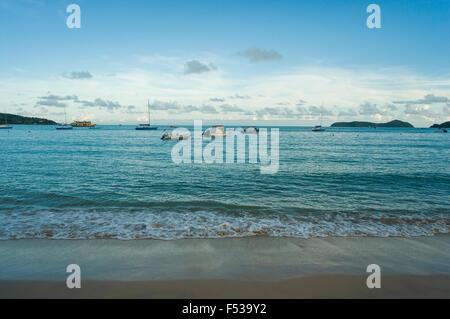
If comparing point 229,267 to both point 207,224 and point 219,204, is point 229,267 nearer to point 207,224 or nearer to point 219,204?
point 207,224

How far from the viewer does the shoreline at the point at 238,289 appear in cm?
548

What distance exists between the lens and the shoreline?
18.0ft

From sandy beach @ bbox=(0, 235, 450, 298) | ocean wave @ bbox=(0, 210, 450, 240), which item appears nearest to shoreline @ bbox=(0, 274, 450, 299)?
sandy beach @ bbox=(0, 235, 450, 298)

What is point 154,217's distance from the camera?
36.2 ft

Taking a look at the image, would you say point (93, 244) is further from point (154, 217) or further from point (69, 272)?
point (154, 217)

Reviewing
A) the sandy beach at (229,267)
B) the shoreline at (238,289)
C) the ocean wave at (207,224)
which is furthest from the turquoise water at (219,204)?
the shoreline at (238,289)

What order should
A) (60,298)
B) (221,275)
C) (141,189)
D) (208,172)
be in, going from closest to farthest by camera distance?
(60,298) → (221,275) → (141,189) → (208,172)

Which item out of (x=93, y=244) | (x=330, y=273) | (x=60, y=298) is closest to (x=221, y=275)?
(x=330, y=273)

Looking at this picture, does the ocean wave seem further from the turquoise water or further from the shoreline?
the shoreline

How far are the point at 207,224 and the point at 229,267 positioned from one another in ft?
11.8

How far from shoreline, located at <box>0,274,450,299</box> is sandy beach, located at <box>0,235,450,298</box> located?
0.02 metres

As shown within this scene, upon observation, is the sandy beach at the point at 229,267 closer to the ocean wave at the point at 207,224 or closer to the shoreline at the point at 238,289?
the shoreline at the point at 238,289

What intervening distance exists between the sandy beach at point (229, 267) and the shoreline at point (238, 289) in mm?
22
